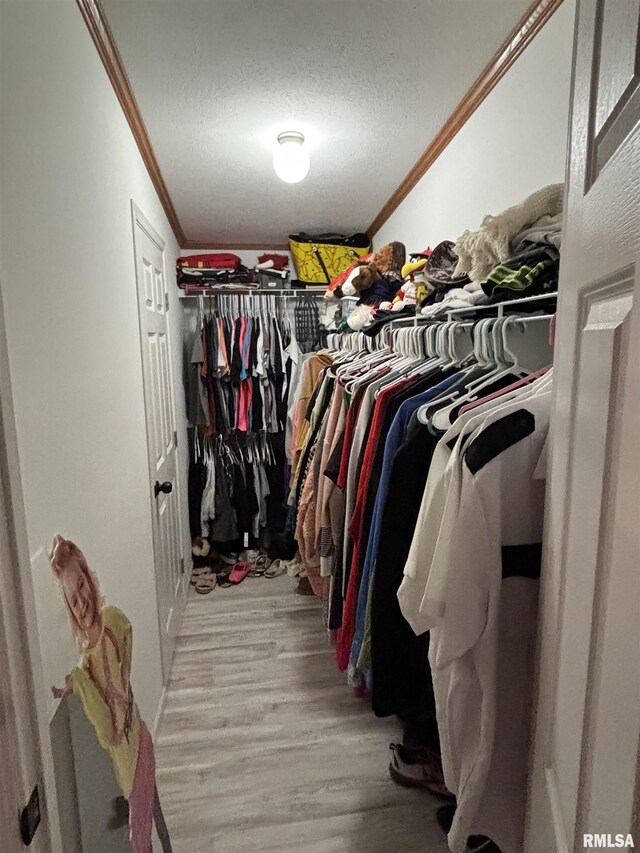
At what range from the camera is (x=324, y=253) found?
3297 millimetres

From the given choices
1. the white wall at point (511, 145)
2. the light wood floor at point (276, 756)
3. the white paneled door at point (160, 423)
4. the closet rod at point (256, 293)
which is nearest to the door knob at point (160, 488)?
the white paneled door at point (160, 423)

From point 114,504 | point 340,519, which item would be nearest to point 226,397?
point 340,519

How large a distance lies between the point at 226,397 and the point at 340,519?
1742 millimetres

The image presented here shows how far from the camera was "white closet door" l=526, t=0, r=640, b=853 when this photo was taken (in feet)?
1.35

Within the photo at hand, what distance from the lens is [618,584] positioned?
0.43 m

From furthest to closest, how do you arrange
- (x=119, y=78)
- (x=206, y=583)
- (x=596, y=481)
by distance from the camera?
(x=206, y=583) → (x=119, y=78) → (x=596, y=481)

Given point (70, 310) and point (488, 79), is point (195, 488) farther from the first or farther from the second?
point (488, 79)

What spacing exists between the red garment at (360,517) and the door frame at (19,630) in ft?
3.13

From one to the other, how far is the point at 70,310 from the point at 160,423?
4.00 ft

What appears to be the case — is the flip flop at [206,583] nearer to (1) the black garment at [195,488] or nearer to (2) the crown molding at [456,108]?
(1) the black garment at [195,488]

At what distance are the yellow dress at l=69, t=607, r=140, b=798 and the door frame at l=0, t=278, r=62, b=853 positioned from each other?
0.27m

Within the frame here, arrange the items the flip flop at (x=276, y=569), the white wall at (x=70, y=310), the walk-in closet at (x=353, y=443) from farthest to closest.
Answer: the flip flop at (x=276, y=569)
the white wall at (x=70, y=310)
the walk-in closet at (x=353, y=443)

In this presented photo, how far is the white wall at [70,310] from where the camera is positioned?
836 millimetres

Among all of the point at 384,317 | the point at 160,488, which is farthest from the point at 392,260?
the point at 160,488
